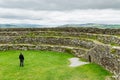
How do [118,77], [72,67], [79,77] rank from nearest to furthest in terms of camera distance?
1. [118,77]
2. [79,77]
3. [72,67]

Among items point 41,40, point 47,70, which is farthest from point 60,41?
point 47,70

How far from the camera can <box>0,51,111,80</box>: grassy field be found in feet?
79.3

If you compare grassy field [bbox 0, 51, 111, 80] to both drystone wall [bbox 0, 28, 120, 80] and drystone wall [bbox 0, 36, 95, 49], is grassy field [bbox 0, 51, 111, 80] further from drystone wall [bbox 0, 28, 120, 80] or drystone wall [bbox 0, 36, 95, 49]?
drystone wall [bbox 0, 36, 95, 49]

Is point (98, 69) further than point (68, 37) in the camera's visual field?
No

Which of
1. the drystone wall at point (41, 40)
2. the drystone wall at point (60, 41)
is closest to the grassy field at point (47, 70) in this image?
the drystone wall at point (60, 41)

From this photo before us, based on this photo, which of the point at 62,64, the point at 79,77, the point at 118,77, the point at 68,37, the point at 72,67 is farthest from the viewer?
the point at 68,37

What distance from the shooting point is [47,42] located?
44875 mm

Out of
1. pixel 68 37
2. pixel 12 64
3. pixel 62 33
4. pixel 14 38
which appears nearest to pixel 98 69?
pixel 12 64

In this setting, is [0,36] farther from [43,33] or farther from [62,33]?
[62,33]

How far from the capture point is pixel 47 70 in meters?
27.3

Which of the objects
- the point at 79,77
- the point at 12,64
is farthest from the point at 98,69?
the point at 12,64

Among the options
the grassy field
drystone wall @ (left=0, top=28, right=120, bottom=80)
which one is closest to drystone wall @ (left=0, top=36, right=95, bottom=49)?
drystone wall @ (left=0, top=28, right=120, bottom=80)

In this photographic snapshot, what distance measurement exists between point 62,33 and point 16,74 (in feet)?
68.9

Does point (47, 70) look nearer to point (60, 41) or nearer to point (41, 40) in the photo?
point (60, 41)
